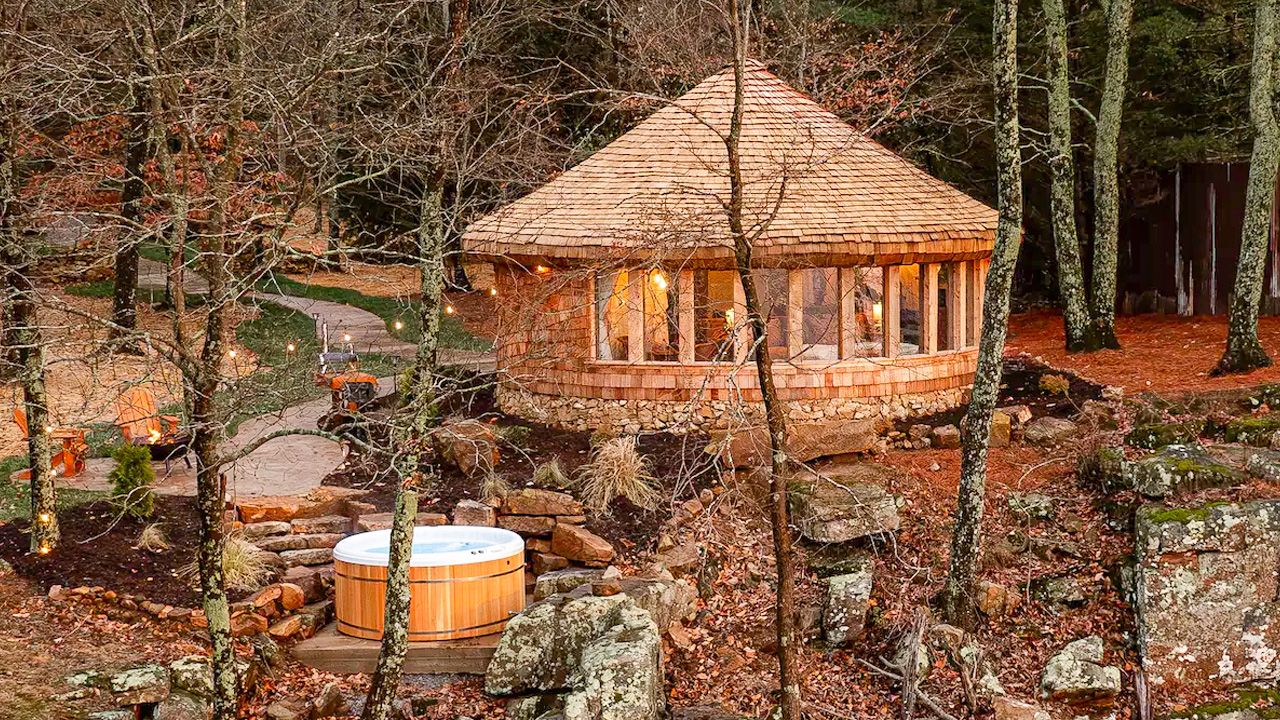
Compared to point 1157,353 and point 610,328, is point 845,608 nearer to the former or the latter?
point 610,328

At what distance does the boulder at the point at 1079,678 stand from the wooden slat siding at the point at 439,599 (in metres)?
4.65

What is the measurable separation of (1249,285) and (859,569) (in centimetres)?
697

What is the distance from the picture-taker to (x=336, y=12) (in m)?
20.9

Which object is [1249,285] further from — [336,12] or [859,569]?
[336,12]

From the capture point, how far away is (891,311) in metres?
17.4

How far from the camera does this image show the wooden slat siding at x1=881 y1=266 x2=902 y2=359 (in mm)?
17359

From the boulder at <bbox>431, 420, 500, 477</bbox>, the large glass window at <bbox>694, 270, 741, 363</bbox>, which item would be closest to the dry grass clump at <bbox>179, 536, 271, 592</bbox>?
the boulder at <bbox>431, 420, 500, 477</bbox>

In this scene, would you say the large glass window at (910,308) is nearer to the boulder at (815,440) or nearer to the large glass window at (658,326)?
the boulder at (815,440)

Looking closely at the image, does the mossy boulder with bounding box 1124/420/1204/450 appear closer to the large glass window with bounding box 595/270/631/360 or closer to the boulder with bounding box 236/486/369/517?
the large glass window with bounding box 595/270/631/360

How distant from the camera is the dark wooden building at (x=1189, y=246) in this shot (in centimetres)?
2202

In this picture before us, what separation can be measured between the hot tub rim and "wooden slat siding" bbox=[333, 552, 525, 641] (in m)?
0.05

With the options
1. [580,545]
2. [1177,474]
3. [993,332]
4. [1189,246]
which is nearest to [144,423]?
[580,545]

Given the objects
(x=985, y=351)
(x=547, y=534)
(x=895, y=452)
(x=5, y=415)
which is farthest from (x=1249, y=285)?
(x=5, y=415)

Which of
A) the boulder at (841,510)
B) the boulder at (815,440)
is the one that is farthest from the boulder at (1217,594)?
the boulder at (815,440)
